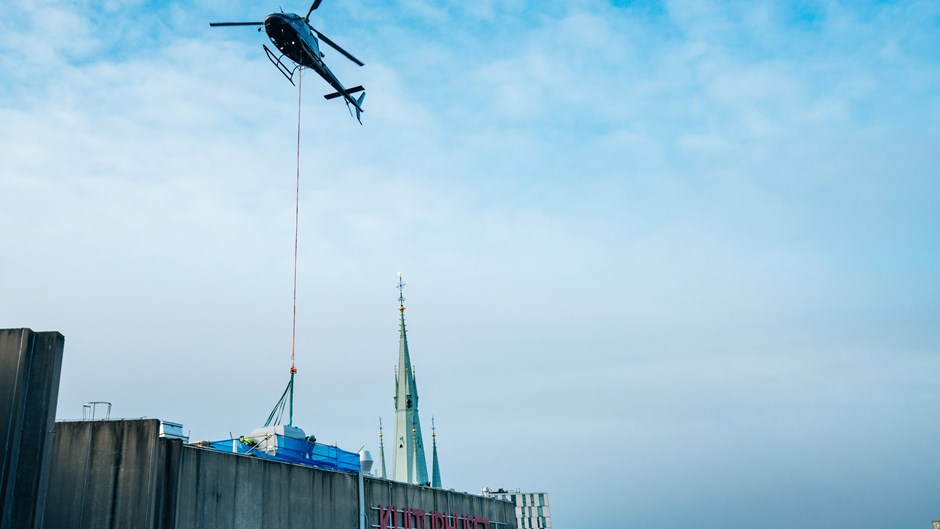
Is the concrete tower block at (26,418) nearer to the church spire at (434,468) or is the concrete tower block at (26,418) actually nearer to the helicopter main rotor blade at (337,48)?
the helicopter main rotor blade at (337,48)

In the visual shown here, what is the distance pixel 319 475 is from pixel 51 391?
16.3 meters

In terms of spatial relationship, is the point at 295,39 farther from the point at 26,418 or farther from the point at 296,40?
the point at 26,418

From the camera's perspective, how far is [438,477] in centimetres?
15388

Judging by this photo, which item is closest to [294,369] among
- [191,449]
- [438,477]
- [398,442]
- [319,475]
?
[319,475]

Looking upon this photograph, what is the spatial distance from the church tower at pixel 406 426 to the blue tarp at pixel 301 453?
88492 millimetres

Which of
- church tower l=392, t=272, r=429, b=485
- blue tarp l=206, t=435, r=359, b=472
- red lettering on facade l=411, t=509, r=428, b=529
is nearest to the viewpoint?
blue tarp l=206, t=435, r=359, b=472

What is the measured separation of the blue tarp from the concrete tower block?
36.8 feet

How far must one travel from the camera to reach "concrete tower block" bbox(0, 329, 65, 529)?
24.9 metres

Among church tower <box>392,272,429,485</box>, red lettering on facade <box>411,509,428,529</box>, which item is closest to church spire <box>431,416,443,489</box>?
church tower <box>392,272,429,485</box>

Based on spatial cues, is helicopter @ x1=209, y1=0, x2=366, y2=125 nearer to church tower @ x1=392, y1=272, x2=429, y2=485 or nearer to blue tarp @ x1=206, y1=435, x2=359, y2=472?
blue tarp @ x1=206, y1=435, x2=359, y2=472

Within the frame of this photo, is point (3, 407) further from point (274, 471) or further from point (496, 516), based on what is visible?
point (496, 516)

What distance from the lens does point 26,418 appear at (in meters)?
25.8

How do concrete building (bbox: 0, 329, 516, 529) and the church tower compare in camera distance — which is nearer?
concrete building (bbox: 0, 329, 516, 529)

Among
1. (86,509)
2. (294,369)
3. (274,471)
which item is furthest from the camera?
(294,369)
